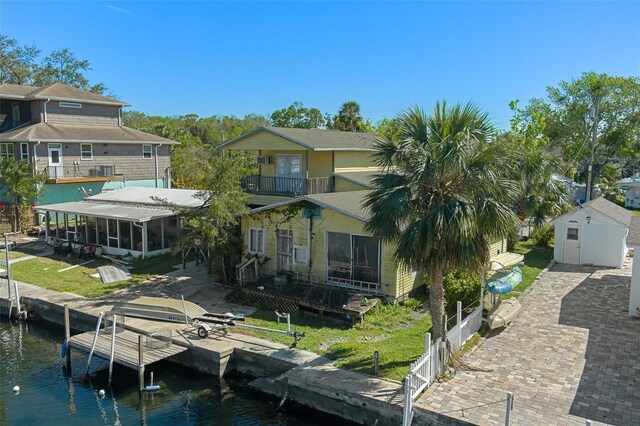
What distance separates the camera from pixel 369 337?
1581 centimetres

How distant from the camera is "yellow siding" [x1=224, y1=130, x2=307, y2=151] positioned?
25625 mm

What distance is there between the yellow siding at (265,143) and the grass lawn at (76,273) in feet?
23.1

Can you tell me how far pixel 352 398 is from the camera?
12.0 meters

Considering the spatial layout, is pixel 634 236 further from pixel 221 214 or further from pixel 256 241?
pixel 221 214

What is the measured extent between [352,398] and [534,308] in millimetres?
8488

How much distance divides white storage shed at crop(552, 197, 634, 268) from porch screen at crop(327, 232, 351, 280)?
11.2 meters

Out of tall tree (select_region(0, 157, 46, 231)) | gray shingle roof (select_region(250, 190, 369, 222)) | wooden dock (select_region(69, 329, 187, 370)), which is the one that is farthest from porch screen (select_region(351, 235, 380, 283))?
tall tree (select_region(0, 157, 46, 231))

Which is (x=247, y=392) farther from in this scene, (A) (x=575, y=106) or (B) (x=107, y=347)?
(A) (x=575, y=106)

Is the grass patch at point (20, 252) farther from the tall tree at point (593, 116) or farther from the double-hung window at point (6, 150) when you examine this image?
the tall tree at point (593, 116)

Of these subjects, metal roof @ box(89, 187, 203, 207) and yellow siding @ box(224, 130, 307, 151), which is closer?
yellow siding @ box(224, 130, 307, 151)

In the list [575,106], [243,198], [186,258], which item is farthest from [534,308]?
[575,106]

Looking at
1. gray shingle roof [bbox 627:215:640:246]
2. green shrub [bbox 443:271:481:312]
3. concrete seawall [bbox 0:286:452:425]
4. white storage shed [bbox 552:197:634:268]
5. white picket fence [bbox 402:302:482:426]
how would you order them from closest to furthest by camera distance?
1. white picket fence [bbox 402:302:482:426]
2. concrete seawall [bbox 0:286:452:425]
3. gray shingle roof [bbox 627:215:640:246]
4. green shrub [bbox 443:271:481:312]
5. white storage shed [bbox 552:197:634:268]

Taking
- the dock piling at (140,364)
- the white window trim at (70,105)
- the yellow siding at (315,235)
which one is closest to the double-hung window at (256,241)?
the yellow siding at (315,235)

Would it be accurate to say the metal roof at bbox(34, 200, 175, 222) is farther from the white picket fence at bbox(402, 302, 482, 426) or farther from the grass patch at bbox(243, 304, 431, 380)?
the white picket fence at bbox(402, 302, 482, 426)
